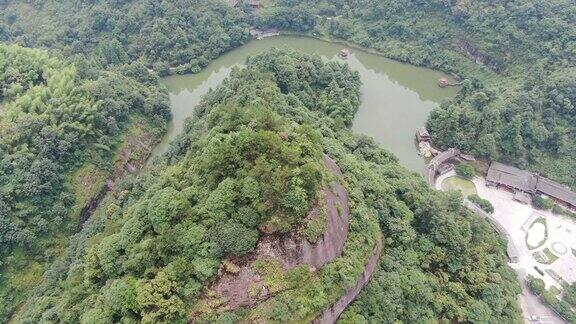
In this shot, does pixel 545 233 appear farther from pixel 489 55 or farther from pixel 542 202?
pixel 489 55

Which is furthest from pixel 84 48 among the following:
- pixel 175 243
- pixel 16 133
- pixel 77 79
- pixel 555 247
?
pixel 555 247

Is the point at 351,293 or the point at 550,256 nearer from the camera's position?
the point at 351,293

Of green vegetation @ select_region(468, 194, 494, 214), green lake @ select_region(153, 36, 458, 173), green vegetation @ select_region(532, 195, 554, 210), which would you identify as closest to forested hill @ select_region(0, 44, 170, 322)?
green lake @ select_region(153, 36, 458, 173)

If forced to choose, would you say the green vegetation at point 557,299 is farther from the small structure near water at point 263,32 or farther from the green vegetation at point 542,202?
the small structure near water at point 263,32

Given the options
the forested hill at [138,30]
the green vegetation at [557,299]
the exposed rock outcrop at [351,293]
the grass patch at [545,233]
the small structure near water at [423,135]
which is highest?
the forested hill at [138,30]

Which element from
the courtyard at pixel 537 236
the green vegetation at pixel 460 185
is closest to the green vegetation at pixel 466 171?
the green vegetation at pixel 460 185

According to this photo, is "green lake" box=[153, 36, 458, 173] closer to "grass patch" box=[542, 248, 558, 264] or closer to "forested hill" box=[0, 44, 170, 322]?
"forested hill" box=[0, 44, 170, 322]

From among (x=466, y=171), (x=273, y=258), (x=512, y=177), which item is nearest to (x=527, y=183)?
(x=512, y=177)
